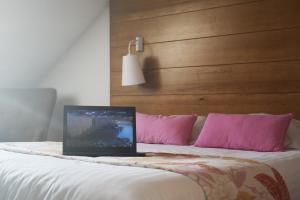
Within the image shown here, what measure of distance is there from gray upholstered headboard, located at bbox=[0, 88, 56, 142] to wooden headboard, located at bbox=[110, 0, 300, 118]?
0.73 m

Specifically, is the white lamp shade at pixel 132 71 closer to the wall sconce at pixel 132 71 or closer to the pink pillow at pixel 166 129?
the wall sconce at pixel 132 71

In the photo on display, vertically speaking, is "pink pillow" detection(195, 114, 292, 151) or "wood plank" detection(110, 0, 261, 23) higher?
"wood plank" detection(110, 0, 261, 23)

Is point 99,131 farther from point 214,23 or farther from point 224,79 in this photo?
point 214,23

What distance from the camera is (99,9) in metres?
4.21

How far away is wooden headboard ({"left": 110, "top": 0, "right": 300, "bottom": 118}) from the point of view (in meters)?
2.97

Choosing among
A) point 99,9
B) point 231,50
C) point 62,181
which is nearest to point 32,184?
point 62,181

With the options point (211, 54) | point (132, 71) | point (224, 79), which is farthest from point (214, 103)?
point (132, 71)

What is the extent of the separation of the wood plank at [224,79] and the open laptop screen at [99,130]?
1.02m

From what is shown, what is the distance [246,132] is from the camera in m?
2.70

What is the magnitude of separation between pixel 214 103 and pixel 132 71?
0.79 m

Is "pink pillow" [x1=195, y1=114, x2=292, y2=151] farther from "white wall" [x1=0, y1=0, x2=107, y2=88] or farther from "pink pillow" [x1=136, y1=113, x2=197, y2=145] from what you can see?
"white wall" [x1=0, y1=0, x2=107, y2=88]

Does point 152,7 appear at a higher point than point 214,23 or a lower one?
higher

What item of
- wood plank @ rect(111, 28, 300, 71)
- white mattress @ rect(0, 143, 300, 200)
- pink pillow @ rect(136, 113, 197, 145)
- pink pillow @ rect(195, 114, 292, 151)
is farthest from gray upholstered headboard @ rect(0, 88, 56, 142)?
white mattress @ rect(0, 143, 300, 200)

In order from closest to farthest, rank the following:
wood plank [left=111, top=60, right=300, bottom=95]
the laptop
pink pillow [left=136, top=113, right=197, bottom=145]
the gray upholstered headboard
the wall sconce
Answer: the laptop, wood plank [left=111, top=60, right=300, bottom=95], pink pillow [left=136, top=113, right=197, bottom=145], the wall sconce, the gray upholstered headboard
